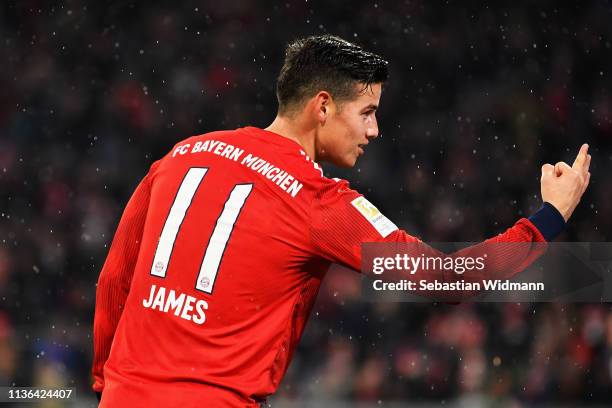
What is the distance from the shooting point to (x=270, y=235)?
2242mm

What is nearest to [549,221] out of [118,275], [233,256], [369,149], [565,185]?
[565,185]

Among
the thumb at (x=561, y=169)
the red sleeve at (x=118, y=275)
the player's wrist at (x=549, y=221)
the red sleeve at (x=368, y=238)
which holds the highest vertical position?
the thumb at (x=561, y=169)

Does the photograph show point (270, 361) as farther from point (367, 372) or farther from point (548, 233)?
point (367, 372)

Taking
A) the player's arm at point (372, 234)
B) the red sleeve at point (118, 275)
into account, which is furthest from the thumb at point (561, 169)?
the red sleeve at point (118, 275)

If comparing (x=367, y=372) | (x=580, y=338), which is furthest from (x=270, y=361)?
(x=580, y=338)

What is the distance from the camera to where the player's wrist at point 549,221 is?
7.43ft

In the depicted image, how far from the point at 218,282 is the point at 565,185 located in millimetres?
857

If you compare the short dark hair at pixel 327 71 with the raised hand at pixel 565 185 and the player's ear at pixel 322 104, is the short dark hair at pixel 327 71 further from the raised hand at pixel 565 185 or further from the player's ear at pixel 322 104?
the raised hand at pixel 565 185

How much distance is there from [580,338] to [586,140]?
218 cm

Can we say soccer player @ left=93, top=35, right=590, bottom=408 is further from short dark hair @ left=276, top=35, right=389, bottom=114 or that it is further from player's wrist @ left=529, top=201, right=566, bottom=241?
short dark hair @ left=276, top=35, right=389, bottom=114

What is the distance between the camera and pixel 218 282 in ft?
7.22

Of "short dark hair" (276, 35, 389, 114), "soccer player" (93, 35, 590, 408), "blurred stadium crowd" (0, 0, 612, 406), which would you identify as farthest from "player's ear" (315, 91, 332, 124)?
"blurred stadium crowd" (0, 0, 612, 406)

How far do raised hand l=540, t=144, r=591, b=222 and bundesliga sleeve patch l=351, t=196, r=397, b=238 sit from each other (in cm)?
40

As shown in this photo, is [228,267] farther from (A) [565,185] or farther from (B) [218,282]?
(A) [565,185]
